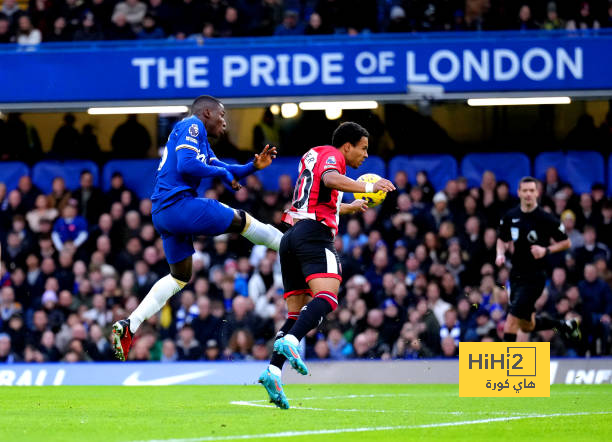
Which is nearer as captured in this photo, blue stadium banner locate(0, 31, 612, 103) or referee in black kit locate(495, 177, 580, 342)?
referee in black kit locate(495, 177, 580, 342)

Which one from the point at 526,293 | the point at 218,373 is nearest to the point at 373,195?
the point at 526,293

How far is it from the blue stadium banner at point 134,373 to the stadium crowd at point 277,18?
569cm

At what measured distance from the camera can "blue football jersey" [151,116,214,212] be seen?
9.59 m

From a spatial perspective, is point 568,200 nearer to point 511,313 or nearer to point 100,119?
point 511,313

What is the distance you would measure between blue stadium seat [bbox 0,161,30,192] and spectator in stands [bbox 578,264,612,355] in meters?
9.71

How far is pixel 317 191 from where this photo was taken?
9.02m

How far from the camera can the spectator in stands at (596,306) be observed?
1536 cm

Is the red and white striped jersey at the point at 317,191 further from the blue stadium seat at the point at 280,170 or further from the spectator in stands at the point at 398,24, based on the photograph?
the blue stadium seat at the point at 280,170

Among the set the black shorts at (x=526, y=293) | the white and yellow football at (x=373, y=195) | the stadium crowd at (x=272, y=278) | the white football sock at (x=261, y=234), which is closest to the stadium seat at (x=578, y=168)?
the stadium crowd at (x=272, y=278)

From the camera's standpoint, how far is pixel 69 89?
1723cm

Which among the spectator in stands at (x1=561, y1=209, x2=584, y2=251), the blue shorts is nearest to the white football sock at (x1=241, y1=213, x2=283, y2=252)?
the blue shorts

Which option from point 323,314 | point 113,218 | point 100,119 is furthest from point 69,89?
point 323,314

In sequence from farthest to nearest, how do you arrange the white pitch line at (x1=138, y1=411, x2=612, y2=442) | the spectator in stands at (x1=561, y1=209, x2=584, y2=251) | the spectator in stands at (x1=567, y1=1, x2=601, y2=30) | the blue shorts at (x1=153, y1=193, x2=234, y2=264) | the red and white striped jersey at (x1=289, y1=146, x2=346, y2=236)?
1. the spectator in stands at (x1=567, y1=1, x2=601, y2=30)
2. the spectator in stands at (x1=561, y1=209, x2=584, y2=251)
3. the blue shorts at (x1=153, y1=193, x2=234, y2=264)
4. the red and white striped jersey at (x1=289, y1=146, x2=346, y2=236)
5. the white pitch line at (x1=138, y1=411, x2=612, y2=442)

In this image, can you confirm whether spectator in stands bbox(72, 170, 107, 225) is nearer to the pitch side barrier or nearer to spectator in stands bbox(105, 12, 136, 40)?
spectator in stands bbox(105, 12, 136, 40)
